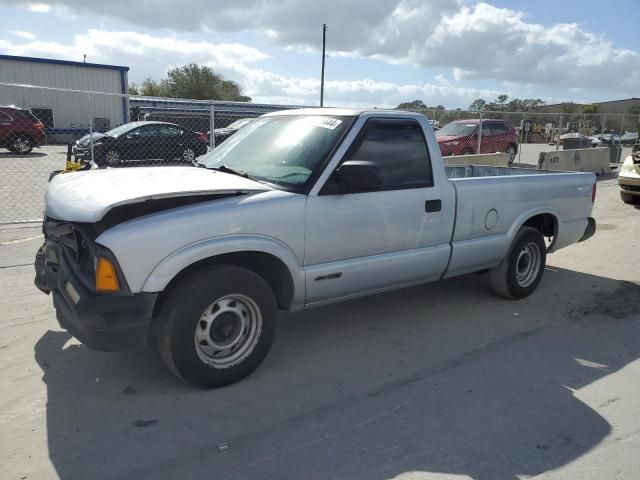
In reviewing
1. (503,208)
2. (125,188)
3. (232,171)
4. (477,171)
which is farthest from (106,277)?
(477,171)

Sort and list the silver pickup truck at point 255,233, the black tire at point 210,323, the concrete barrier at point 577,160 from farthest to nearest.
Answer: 1. the concrete barrier at point 577,160
2. the black tire at point 210,323
3. the silver pickup truck at point 255,233

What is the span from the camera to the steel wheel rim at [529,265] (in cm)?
562

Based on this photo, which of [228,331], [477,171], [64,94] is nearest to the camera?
[228,331]

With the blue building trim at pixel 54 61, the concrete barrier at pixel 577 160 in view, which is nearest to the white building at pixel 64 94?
the blue building trim at pixel 54 61

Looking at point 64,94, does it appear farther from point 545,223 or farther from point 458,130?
point 545,223

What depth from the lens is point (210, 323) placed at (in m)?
3.45

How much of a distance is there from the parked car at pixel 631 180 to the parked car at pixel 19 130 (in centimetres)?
1765

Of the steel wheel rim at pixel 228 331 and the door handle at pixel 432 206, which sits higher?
the door handle at pixel 432 206

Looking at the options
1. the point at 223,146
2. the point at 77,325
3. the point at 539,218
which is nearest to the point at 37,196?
the point at 223,146

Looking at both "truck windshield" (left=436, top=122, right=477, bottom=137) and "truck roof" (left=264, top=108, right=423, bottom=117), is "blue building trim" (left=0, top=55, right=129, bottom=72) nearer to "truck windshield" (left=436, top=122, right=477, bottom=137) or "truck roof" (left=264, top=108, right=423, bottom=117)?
"truck windshield" (left=436, top=122, right=477, bottom=137)

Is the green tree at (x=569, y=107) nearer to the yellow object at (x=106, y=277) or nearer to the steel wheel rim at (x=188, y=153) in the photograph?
the steel wheel rim at (x=188, y=153)

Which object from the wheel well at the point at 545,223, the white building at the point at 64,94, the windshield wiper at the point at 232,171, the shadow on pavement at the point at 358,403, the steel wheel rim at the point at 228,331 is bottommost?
the shadow on pavement at the point at 358,403

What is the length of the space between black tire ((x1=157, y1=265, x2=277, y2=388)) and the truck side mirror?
93 centimetres

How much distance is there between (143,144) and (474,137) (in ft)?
35.3
